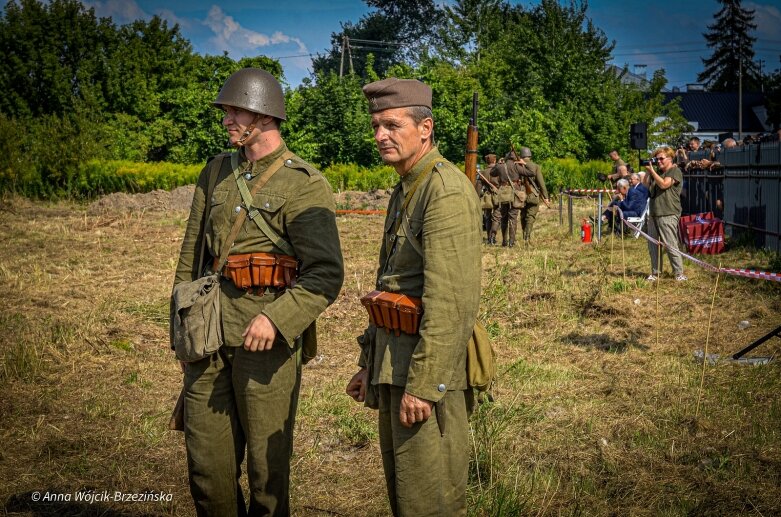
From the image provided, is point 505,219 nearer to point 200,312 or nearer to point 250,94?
point 250,94

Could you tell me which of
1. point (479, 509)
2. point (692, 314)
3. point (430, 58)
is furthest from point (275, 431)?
point (430, 58)

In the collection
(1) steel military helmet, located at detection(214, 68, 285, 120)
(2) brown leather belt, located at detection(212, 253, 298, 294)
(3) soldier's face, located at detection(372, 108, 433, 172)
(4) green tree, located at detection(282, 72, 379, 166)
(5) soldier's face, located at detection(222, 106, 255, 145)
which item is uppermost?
(4) green tree, located at detection(282, 72, 379, 166)

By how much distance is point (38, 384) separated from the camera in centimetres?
718

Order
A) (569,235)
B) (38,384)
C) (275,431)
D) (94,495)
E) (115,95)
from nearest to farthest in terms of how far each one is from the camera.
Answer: (275,431) → (94,495) → (38,384) → (569,235) → (115,95)

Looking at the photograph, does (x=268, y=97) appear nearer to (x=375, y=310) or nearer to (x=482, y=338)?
(x=375, y=310)

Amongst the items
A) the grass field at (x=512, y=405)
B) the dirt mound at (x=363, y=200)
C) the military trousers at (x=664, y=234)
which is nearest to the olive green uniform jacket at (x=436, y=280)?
the grass field at (x=512, y=405)

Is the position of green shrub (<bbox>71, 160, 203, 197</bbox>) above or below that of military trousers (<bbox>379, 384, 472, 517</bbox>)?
above

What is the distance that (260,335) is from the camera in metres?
3.78

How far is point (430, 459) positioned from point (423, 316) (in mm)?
556

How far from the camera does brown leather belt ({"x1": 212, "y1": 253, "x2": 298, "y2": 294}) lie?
395 centimetres

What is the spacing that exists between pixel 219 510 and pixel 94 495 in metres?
1.42

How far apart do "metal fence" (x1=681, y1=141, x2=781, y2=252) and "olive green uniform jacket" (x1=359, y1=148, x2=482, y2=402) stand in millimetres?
13174

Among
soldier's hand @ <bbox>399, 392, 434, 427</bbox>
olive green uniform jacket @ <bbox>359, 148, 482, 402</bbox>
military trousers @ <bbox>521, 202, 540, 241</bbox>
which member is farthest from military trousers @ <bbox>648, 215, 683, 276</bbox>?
soldier's hand @ <bbox>399, 392, 434, 427</bbox>

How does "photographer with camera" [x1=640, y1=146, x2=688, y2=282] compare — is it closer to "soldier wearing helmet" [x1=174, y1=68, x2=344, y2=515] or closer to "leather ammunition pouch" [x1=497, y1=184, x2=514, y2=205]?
"leather ammunition pouch" [x1=497, y1=184, x2=514, y2=205]
